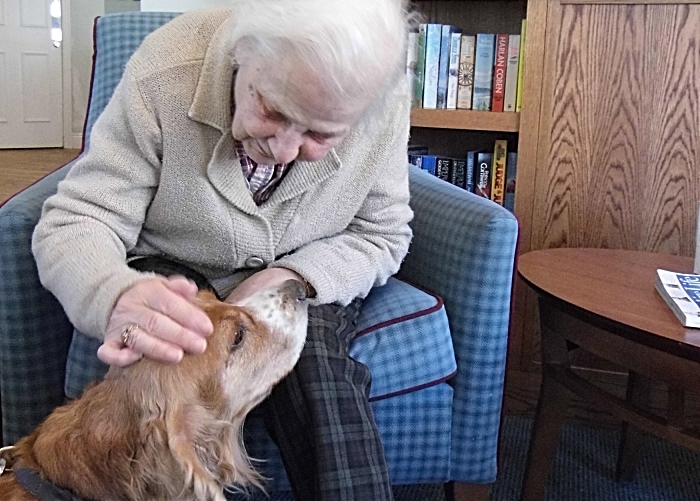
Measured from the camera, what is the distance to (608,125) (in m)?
2.05

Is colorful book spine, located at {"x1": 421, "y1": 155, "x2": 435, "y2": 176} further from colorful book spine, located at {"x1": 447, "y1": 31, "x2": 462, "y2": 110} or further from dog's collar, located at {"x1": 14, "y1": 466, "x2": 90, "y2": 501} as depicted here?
dog's collar, located at {"x1": 14, "y1": 466, "x2": 90, "y2": 501}

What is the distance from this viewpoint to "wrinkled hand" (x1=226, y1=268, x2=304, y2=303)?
1285 millimetres

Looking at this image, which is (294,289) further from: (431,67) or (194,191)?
(431,67)

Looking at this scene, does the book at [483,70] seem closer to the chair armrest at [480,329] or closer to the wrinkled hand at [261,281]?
the chair armrest at [480,329]

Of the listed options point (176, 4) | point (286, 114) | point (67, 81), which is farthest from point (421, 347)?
point (67, 81)

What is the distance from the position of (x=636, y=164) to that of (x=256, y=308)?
1253 mm

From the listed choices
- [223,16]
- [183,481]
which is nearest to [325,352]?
[183,481]

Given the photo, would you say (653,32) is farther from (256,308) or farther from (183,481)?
(183,481)

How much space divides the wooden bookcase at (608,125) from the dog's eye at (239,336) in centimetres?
99

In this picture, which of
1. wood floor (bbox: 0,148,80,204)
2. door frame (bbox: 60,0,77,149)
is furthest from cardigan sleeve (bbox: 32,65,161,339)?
door frame (bbox: 60,0,77,149)

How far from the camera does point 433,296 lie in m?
1.48

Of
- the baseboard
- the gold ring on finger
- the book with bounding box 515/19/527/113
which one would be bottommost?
the baseboard

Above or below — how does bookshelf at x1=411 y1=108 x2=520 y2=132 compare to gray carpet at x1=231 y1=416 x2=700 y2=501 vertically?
above

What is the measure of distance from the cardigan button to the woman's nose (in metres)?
0.23
